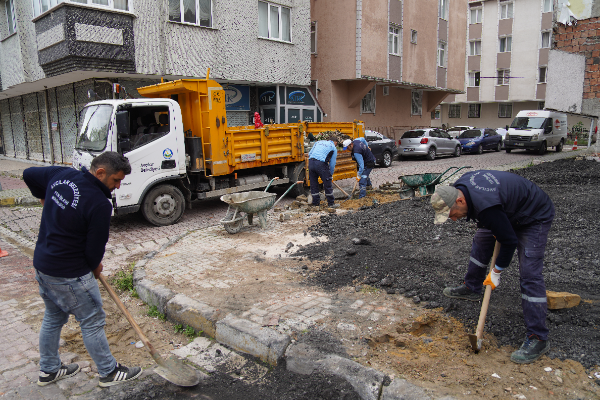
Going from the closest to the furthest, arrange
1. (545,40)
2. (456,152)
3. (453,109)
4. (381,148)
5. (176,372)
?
(176,372) < (381,148) < (456,152) < (545,40) < (453,109)

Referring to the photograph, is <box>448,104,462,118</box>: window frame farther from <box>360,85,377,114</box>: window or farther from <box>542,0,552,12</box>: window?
<box>360,85,377,114</box>: window

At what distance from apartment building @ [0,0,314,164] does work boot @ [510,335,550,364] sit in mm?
12966

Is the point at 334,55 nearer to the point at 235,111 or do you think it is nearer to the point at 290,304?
the point at 235,111

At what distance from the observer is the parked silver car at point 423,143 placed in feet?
64.7

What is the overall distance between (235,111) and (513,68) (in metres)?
28.4

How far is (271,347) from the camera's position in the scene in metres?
3.53

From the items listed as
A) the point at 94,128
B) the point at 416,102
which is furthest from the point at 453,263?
the point at 416,102

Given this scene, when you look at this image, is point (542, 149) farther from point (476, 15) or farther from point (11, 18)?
point (11, 18)

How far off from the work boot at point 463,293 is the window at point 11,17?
1827cm

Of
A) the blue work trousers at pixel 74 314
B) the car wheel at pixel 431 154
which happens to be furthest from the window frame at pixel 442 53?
the blue work trousers at pixel 74 314

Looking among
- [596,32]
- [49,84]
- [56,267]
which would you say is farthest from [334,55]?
[56,267]

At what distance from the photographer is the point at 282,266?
5.69m

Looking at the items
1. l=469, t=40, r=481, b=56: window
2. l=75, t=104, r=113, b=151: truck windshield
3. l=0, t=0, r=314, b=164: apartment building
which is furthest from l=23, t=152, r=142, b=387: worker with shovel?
l=469, t=40, r=481, b=56: window

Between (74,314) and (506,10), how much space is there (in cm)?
4108
